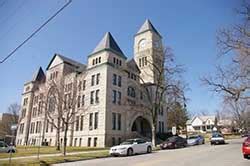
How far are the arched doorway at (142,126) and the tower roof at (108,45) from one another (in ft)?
48.5

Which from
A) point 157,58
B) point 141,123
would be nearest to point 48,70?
point 141,123

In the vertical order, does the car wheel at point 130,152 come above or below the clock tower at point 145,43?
below

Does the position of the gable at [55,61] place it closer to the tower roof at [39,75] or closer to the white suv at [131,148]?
the tower roof at [39,75]

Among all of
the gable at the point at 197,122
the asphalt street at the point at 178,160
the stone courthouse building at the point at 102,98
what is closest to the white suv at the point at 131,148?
the asphalt street at the point at 178,160

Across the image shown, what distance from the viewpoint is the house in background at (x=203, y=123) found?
374ft

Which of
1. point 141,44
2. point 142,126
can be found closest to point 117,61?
point 142,126

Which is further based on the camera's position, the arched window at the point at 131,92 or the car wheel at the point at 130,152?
the arched window at the point at 131,92

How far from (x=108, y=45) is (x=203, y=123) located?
86265 millimetres

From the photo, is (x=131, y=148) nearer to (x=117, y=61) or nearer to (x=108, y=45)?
(x=117, y=61)

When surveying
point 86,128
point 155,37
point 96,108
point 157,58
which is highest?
point 155,37

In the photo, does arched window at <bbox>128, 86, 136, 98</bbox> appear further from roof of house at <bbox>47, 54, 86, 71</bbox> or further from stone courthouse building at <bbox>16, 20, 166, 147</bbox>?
roof of house at <bbox>47, 54, 86, 71</bbox>

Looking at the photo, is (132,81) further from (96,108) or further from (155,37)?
(155,37)

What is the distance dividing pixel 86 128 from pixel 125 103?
8687 millimetres

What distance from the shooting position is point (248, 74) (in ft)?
75.0
